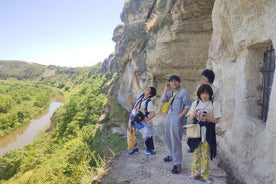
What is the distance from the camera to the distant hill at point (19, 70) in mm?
152125

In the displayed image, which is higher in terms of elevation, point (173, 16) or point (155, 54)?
point (173, 16)

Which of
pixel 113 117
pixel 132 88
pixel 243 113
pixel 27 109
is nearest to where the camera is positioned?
pixel 243 113

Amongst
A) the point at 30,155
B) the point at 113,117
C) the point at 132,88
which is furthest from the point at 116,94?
the point at 30,155

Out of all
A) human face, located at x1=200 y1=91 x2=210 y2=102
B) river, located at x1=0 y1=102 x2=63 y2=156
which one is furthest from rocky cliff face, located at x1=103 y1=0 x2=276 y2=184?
river, located at x1=0 y1=102 x2=63 y2=156

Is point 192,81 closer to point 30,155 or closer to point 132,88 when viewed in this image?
point 132,88

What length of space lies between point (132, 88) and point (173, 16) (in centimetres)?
1124

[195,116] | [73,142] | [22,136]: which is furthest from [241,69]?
[22,136]

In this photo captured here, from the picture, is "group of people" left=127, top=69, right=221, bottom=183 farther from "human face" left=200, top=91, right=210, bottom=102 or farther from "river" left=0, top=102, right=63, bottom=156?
"river" left=0, top=102, right=63, bottom=156

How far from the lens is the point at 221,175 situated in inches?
219

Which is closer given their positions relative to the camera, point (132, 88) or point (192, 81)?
point (192, 81)

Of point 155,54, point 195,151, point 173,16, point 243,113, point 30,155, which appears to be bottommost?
point 30,155

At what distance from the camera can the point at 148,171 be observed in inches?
243

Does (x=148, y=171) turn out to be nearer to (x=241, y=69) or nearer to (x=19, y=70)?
(x=241, y=69)

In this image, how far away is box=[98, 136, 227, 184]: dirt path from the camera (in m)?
5.52
